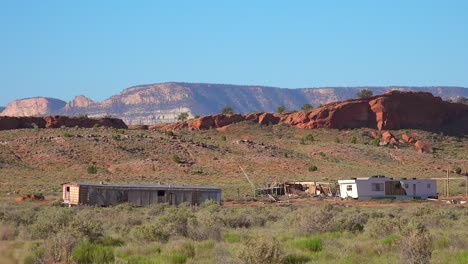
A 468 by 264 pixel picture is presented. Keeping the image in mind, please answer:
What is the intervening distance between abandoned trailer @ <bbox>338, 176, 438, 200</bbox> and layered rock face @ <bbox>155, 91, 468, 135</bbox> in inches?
2111

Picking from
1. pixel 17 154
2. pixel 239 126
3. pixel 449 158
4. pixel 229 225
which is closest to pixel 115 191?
pixel 229 225

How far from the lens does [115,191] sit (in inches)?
1591

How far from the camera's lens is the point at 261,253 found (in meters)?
14.2

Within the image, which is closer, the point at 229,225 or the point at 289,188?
the point at 229,225

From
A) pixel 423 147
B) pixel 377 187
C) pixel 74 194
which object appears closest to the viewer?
pixel 74 194

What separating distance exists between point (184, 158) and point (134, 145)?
5.92 meters

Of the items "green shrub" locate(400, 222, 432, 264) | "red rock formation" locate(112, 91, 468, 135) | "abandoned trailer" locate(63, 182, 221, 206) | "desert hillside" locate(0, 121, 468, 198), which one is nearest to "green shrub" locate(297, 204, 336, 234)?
"green shrub" locate(400, 222, 432, 264)

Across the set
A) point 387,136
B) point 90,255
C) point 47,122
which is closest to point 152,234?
point 90,255

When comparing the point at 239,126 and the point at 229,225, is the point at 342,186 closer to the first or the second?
the point at 229,225

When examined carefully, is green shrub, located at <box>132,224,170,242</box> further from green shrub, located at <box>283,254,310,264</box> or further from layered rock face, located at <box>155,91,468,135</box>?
layered rock face, located at <box>155,91,468,135</box>

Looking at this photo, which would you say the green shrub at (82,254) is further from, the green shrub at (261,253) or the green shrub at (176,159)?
the green shrub at (176,159)

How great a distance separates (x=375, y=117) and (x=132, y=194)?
73.1 metres

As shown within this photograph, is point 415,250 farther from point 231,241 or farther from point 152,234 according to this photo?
point 152,234

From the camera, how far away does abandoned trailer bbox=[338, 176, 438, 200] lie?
49.5 metres
